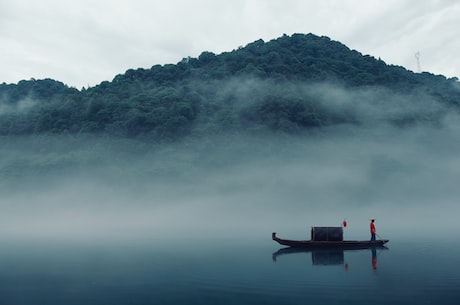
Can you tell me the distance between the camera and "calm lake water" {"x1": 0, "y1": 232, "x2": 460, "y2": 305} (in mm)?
24812

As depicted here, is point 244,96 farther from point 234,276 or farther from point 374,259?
point 234,276

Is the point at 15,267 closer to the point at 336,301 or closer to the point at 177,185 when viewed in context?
the point at 336,301

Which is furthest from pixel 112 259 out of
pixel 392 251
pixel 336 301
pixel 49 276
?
pixel 392 251

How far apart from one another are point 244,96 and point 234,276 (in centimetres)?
11610

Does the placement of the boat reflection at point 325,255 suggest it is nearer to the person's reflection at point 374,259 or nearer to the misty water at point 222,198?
the person's reflection at point 374,259

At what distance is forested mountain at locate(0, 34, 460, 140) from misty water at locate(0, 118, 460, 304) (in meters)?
6.83

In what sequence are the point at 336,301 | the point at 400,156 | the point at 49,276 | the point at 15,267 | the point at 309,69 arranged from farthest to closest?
1. the point at 309,69
2. the point at 400,156
3. the point at 15,267
4. the point at 49,276
5. the point at 336,301

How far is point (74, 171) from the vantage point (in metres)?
123

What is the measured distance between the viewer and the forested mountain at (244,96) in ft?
439

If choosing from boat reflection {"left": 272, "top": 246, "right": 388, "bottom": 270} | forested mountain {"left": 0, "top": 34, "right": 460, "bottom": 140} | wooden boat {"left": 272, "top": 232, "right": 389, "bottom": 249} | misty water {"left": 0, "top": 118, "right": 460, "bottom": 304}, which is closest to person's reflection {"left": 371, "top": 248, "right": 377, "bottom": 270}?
boat reflection {"left": 272, "top": 246, "right": 388, "bottom": 270}

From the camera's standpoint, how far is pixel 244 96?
142875 millimetres

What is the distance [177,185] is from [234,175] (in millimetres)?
17981

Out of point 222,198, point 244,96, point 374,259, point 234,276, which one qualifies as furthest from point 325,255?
point 244,96

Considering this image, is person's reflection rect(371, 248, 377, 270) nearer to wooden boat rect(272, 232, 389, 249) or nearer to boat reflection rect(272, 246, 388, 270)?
boat reflection rect(272, 246, 388, 270)
